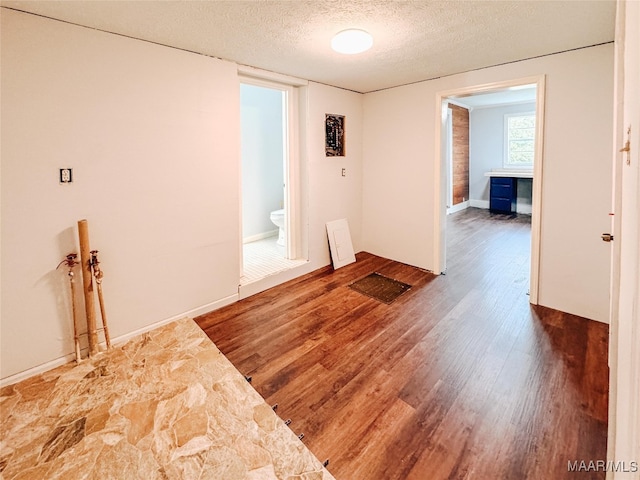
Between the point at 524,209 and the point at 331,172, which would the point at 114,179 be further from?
the point at 524,209

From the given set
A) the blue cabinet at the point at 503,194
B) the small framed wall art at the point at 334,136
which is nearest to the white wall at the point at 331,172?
the small framed wall art at the point at 334,136

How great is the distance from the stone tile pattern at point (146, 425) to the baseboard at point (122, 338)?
0.14 feet

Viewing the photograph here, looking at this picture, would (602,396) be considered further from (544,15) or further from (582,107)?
(544,15)

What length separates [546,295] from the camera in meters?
3.04

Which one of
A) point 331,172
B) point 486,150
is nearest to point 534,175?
point 331,172

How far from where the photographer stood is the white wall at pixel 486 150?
734 centimetres

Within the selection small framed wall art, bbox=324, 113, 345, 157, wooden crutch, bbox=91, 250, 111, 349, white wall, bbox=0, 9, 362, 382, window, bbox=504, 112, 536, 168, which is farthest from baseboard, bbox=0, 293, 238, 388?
window, bbox=504, 112, 536, 168

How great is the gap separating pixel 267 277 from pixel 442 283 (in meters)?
1.93

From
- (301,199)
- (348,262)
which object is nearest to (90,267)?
(301,199)

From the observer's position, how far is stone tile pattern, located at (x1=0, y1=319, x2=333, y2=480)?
1497 mm

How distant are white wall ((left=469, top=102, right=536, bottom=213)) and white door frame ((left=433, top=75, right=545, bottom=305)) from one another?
4.73m

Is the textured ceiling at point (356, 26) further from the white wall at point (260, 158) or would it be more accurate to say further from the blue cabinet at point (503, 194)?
the blue cabinet at point (503, 194)

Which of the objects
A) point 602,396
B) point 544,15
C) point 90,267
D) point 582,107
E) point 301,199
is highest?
point 544,15

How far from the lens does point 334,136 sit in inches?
160
